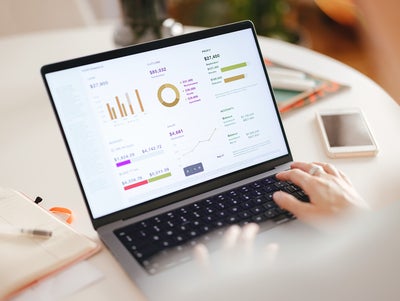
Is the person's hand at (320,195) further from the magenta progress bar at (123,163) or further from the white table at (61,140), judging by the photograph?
the magenta progress bar at (123,163)

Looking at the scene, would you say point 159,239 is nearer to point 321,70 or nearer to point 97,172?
point 97,172

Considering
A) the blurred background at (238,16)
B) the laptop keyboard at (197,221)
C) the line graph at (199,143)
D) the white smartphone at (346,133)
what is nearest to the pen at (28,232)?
the laptop keyboard at (197,221)

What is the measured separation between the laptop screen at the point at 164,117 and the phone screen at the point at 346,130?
0.49ft

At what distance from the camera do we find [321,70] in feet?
4.76

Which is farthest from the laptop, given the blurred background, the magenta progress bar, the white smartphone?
the blurred background

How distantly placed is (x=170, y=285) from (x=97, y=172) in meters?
0.24

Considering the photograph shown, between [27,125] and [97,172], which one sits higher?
[27,125]

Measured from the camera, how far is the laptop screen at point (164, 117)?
0.92m

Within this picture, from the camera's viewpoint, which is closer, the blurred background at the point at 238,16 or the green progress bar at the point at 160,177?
the green progress bar at the point at 160,177

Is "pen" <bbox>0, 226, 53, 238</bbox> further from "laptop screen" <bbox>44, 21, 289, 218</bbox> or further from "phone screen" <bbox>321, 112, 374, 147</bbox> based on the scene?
"phone screen" <bbox>321, 112, 374, 147</bbox>

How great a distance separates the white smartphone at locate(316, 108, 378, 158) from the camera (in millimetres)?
1096

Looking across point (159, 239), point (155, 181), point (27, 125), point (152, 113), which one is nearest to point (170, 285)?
point (159, 239)

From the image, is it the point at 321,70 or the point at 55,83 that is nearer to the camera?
the point at 55,83

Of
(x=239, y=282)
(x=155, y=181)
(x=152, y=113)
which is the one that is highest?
(x=152, y=113)
